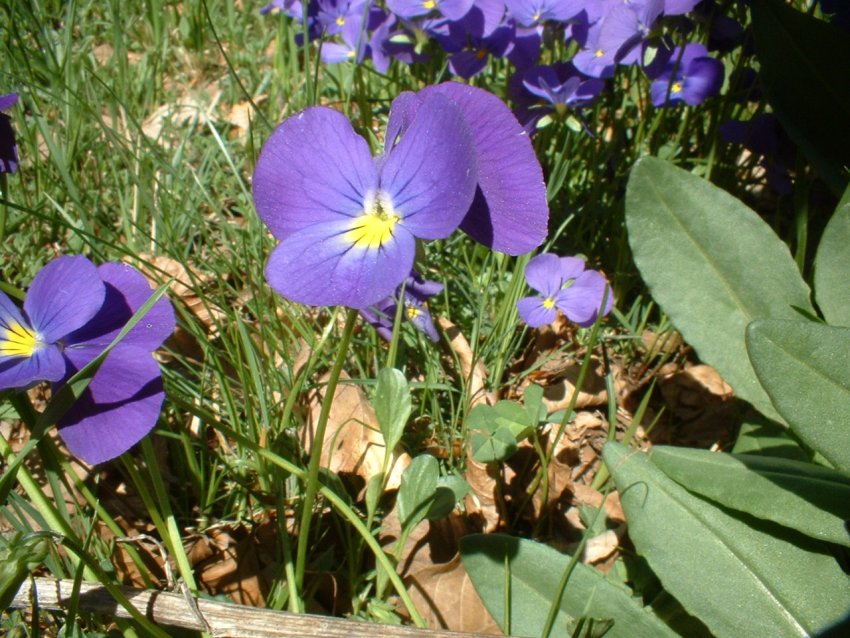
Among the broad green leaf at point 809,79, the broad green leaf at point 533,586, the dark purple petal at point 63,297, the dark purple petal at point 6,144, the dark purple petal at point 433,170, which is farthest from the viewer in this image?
the broad green leaf at point 809,79

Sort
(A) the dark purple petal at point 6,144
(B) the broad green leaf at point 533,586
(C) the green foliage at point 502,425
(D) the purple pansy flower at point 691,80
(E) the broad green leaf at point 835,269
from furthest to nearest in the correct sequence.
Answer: (D) the purple pansy flower at point 691,80 → (C) the green foliage at point 502,425 → (E) the broad green leaf at point 835,269 → (B) the broad green leaf at point 533,586 → (A) the dark purple petal at point 6,144

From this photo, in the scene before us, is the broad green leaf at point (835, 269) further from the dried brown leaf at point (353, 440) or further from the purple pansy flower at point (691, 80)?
the dried brown leaf at point (353, 440)

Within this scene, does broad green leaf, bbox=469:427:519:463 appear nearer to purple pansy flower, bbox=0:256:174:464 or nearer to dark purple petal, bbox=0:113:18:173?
purple pansy flower, bbox=0:256:174:464

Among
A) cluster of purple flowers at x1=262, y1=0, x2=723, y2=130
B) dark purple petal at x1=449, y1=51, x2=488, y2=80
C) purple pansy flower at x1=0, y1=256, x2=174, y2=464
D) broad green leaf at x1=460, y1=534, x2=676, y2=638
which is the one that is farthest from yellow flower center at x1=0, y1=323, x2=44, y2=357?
dark purple petal at x1=449, y1=51, x2=488, y2=80

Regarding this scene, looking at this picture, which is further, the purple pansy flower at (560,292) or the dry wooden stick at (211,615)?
the purple pansy flower at (560,292)

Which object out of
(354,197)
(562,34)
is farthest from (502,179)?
(562,34)

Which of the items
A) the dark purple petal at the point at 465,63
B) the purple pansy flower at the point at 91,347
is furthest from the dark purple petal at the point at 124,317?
the dark purple petal at the point at 465,63

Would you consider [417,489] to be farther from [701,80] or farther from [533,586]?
[701,80]
